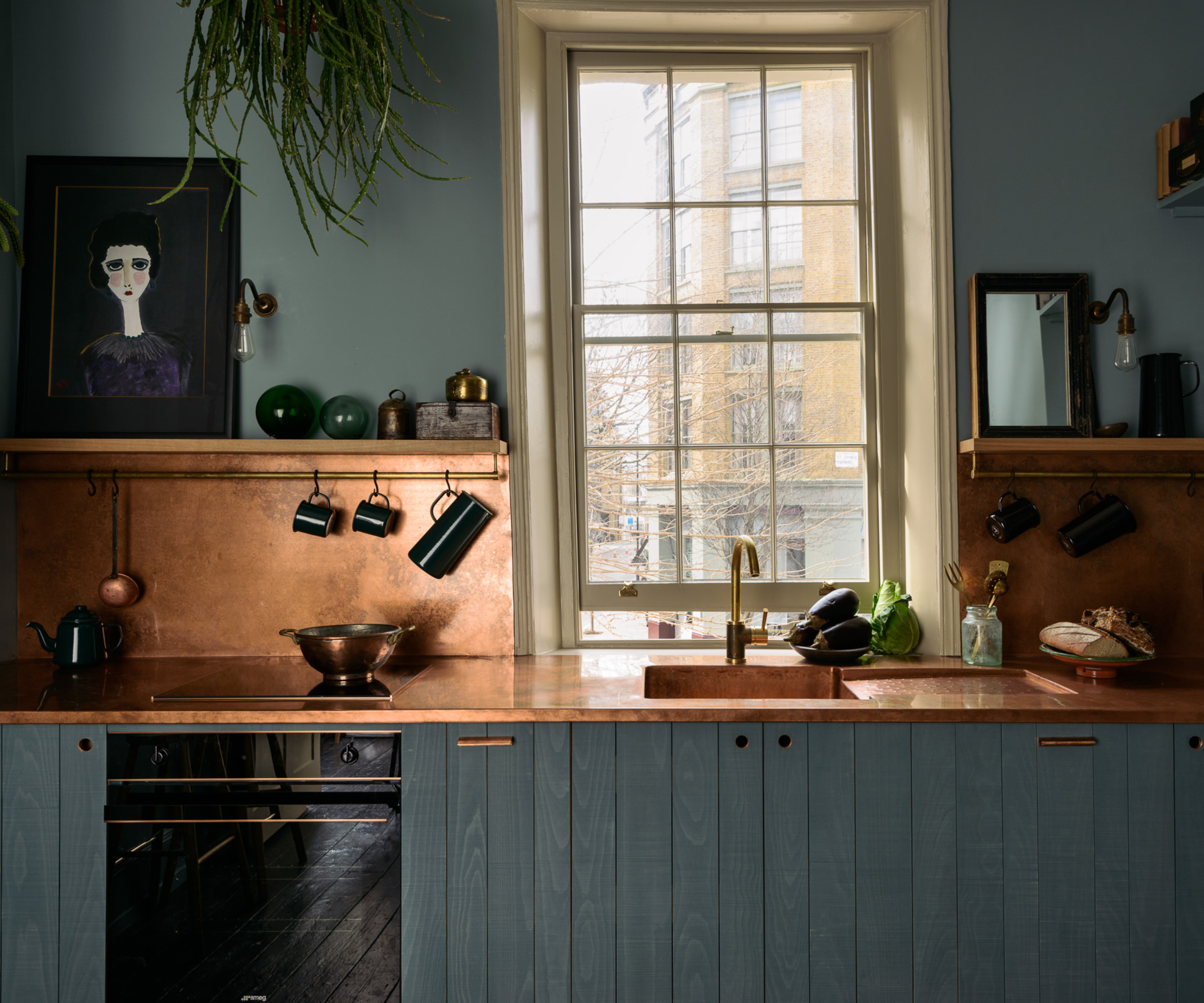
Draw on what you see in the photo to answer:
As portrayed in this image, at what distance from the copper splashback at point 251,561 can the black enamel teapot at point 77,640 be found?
13 cm

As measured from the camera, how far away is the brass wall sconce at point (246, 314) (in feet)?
7.09

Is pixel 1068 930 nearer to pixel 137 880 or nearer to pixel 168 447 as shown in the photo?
pixel 137 880

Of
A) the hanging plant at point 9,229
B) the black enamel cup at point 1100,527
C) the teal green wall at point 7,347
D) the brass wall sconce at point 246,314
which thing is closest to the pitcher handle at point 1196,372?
the black enamel cup at point 1100,527

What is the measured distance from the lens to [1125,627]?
6.51 feet

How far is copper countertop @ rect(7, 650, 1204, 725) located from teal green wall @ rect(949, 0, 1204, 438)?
34.6 inches

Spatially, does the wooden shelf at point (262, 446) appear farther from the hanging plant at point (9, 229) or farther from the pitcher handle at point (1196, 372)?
the pitcher handle at point (1196, 372)

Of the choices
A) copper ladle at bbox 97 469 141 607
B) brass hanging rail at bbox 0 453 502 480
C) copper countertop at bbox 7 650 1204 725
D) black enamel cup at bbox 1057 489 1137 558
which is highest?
brass hanging rail at bbox 0 453 502 480

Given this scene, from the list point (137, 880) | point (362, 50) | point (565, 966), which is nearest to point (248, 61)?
point (362, 50)

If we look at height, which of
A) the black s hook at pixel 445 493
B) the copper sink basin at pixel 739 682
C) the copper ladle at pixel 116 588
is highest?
the black s hook at pixel 445 493

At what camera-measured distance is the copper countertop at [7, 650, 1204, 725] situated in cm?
167

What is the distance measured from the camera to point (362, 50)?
195 centimetres

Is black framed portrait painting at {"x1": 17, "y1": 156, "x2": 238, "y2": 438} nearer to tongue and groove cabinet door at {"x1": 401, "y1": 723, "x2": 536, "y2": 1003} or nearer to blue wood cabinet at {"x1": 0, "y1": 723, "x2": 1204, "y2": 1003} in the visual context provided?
blue wood cabinet at {"x1": 0, "y1": 723, "x2": 1204, "y2": 1003}

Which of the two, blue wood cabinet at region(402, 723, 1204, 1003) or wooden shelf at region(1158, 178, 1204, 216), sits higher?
wooden shelf at region(1158, 178, 1204, 216)

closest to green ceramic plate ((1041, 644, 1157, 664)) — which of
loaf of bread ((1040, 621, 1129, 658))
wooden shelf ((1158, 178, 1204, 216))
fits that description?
loaf of bread ((1040, 621, 1129, 658))
